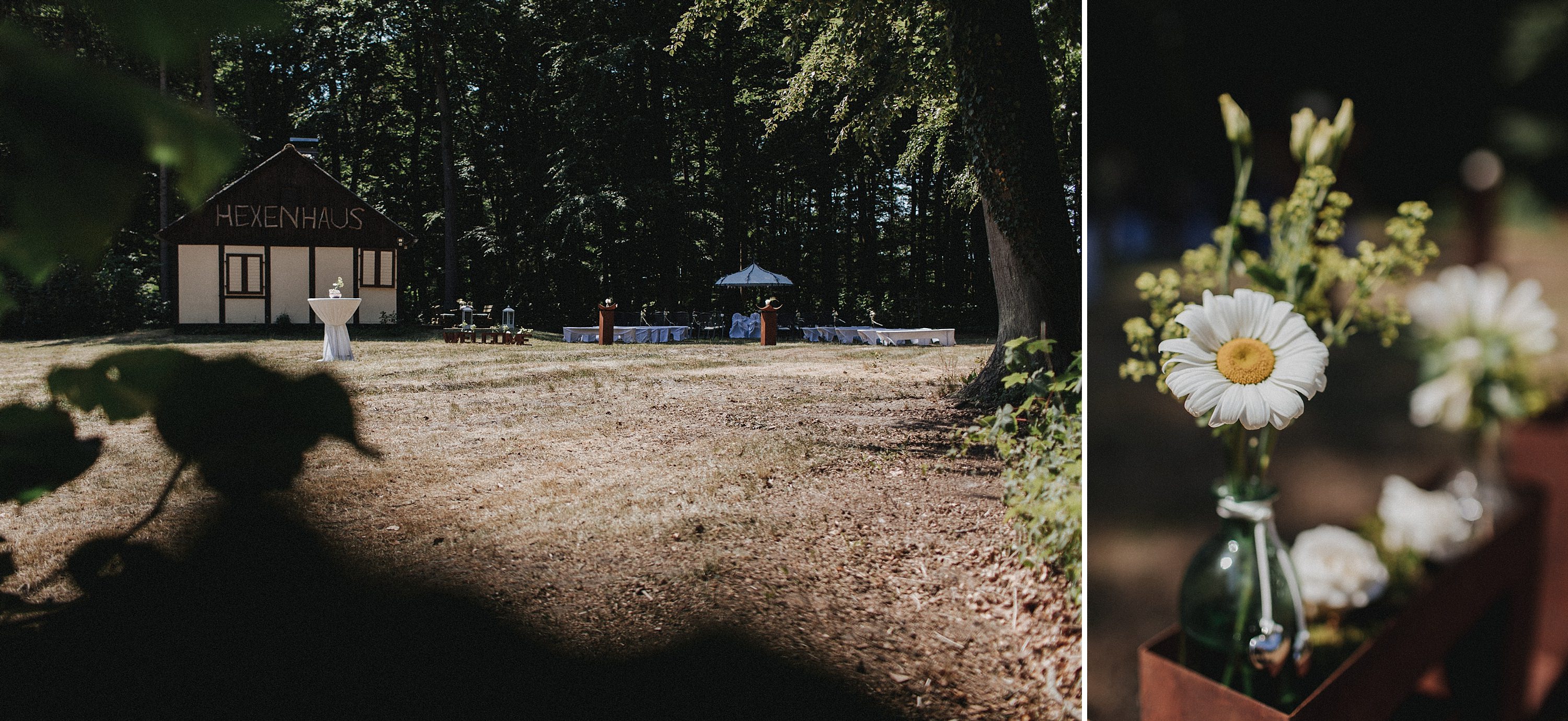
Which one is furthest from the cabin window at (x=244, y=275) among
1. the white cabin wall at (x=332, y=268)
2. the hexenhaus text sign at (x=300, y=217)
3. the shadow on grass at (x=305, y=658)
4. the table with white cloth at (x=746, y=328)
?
the shadow on grass at (x=305, y=658)

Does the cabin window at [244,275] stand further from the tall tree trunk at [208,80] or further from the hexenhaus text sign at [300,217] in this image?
the tall tree trunk at [208,80]

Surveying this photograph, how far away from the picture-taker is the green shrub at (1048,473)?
6.61 feet

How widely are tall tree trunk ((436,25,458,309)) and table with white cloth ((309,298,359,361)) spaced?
8.79m

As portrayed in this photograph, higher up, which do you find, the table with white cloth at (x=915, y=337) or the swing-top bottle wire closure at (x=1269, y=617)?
the table with white cloth at (x=915, y=337)

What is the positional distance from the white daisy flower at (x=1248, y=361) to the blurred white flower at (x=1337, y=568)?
126 millimetres

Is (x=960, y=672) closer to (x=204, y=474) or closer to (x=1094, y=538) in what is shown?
(x=1094, y=538)

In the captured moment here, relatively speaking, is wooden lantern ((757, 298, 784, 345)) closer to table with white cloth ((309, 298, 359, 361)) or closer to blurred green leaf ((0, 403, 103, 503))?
→ table with white cloth ((309, 298, 359, 361))

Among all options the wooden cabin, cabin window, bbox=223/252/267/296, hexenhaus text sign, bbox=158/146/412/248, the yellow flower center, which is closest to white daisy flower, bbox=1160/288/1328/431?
the yellow flower center

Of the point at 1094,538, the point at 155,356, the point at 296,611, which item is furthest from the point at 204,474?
the point at 296,611

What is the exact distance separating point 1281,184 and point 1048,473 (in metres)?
1.66

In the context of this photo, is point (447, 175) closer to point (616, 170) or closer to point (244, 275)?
point (616, 170)

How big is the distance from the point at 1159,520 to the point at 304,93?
1566 cm

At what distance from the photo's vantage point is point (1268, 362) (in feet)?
2.66

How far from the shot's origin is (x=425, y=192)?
20672 mm
